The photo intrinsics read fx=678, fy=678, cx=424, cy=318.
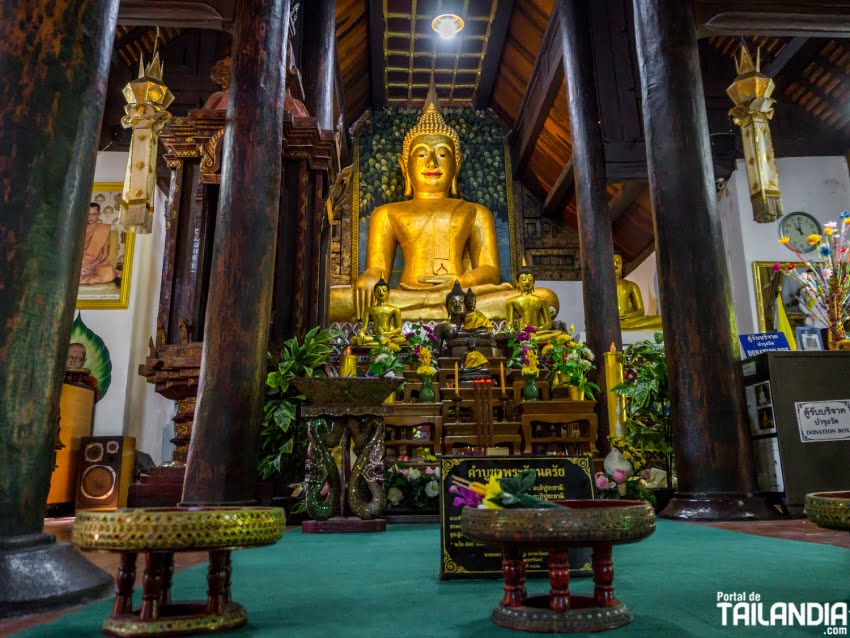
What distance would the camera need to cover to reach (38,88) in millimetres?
1418

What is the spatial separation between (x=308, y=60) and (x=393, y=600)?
571 cm

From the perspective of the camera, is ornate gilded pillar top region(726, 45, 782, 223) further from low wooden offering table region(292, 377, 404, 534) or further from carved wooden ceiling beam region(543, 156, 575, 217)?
carved wooden ceiling beam region(543, 156, 575, 217)

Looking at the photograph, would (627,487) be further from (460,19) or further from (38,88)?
(460,19)

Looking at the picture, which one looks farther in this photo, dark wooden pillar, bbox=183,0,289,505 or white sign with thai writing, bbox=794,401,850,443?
white sign with thai writing, bbox=794,401,850,443

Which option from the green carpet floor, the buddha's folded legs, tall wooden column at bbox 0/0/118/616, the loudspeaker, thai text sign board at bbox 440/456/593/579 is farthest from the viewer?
the buddha's folded legs

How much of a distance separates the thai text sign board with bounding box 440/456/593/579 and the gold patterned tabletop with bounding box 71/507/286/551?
646mm

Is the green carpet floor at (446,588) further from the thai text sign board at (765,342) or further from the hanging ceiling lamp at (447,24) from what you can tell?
the hanging ceiling lamp at (447,24)

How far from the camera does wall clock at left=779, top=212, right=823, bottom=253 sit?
25.1 feet

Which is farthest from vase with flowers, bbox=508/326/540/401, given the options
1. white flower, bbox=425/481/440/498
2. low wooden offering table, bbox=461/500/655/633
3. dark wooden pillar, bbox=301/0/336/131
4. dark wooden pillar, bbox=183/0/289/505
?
low wooden offering table, bbox=461/500/655/633

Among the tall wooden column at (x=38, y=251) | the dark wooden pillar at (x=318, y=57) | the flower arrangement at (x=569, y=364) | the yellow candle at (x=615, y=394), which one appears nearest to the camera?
the tall wooden column at (x=38, y=251)

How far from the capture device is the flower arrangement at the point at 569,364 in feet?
14.6

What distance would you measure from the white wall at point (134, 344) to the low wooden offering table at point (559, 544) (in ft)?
21.9

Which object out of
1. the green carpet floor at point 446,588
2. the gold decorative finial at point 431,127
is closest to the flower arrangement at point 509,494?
the green carpet floor at point 446,588
